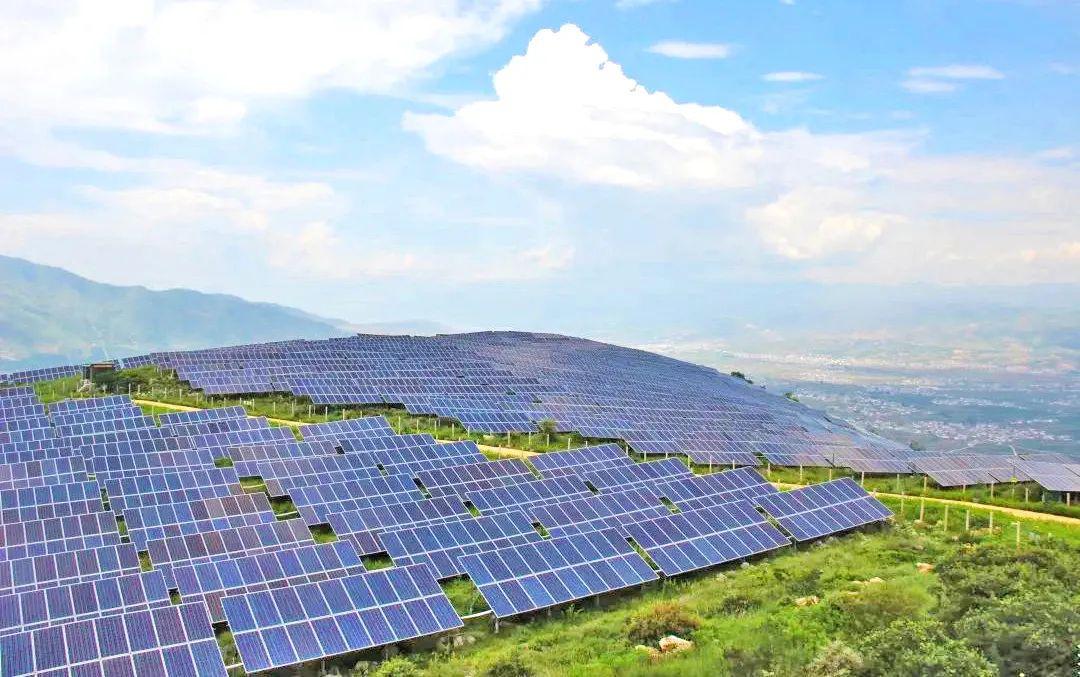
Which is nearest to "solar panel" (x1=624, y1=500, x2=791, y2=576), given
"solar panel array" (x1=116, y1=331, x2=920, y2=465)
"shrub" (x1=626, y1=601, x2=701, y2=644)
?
"shrub" (x1=626, y1=601, x2=701, y2=644)

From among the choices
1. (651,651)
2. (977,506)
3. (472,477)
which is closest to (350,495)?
(472,477)

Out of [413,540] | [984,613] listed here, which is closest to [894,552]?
[984,613]

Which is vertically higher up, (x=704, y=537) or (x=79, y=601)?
(x=79, y=601)

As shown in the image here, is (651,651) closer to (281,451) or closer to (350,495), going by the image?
(350,495)

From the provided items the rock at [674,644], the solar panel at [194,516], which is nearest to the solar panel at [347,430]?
the solar panel at [194,516]

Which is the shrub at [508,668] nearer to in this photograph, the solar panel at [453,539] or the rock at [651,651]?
the rock at [651,651]

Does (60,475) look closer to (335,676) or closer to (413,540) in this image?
(413,540)

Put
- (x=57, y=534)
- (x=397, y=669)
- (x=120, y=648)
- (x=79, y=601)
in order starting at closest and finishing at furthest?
1. (x=120, y=648)
2. (x=397, y=669)
3. (x=79, y=601)
4. (x=57, y=534)
